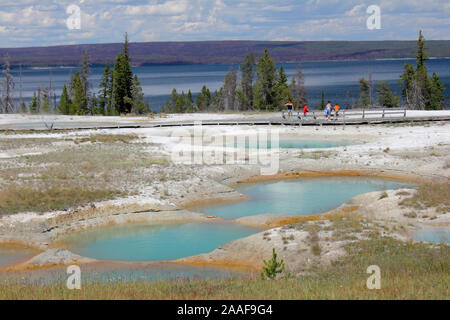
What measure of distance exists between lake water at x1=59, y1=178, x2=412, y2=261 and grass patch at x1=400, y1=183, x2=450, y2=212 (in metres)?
3.78

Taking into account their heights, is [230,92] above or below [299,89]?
below

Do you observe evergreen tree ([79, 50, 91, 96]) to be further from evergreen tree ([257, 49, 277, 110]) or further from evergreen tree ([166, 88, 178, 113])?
evergreen tree ([257, 49, 277, 110])

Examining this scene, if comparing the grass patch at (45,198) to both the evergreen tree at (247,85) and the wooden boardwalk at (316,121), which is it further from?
the evergreen tree at (247,85)

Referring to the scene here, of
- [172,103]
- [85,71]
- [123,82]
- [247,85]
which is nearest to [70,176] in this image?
[123,82]

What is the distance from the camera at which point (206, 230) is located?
2306 centimetres

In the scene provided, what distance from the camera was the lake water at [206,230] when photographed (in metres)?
20.7

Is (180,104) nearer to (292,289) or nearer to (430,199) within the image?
(430,199)

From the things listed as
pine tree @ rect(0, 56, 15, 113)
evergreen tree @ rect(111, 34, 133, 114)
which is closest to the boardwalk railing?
evergreen tree @ rect(111, 34, 133, 114)

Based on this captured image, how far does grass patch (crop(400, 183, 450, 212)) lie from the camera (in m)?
23.0

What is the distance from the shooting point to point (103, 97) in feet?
319

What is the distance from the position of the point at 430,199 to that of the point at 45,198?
16342mm

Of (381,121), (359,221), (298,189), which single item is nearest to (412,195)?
(359,221)

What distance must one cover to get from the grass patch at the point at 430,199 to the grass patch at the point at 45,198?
1290 cm

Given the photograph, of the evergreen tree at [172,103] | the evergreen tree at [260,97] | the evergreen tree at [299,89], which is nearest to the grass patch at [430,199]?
the evergreen tree at [260,97]
